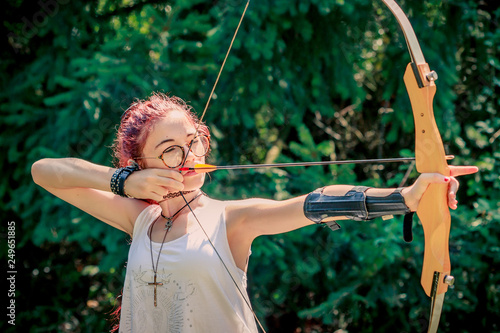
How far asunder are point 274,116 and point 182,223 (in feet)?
5.38

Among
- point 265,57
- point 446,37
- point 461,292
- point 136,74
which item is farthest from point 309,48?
point 461,292

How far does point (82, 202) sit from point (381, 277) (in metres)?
1.79

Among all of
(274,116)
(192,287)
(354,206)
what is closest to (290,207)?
(354,206)

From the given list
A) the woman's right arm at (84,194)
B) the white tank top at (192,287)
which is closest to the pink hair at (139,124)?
the woman's right arm at (84,194)

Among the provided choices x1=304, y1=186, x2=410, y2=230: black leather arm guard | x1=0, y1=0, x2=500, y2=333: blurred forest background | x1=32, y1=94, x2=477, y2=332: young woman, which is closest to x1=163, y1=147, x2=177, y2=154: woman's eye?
x1=32, y1=94, x2=477, y2=332: young woman

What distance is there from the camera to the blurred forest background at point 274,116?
2.85 meters

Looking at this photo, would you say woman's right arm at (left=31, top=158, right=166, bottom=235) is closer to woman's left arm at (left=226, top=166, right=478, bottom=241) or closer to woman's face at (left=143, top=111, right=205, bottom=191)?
woman's face at (left=143, top=111, right=205, bottom=191)

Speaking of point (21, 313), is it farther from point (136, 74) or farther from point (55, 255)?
point (136, 74)

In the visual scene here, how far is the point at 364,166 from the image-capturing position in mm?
3338

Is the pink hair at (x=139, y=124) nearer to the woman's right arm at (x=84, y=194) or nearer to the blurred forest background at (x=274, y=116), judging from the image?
the woman's right arm at (x=84, y=194)

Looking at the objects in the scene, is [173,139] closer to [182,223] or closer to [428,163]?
[182,223]

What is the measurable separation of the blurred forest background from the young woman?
3.97 feet

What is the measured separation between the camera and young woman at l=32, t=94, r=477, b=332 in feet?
4.62

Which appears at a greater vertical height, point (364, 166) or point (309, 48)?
point (309, 48)
